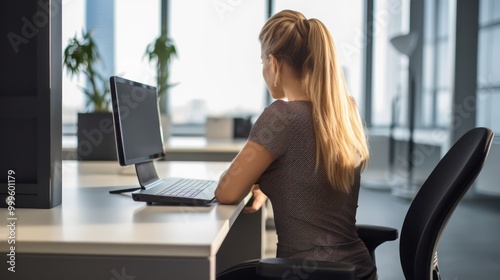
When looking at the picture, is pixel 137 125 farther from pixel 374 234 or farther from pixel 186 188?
pixel 374 234

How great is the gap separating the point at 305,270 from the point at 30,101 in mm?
649

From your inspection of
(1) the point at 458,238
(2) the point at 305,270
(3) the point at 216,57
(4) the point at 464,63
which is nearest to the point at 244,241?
(2) the point at 305,270

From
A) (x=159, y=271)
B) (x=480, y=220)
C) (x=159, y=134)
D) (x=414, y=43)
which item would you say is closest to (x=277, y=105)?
(x=159, y=271)

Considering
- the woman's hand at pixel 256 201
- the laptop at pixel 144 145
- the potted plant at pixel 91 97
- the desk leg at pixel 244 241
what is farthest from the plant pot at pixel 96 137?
the woman's hand at pixel 256 201

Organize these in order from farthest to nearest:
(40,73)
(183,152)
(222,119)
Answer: (222,119)
(183,152)
(40,73)

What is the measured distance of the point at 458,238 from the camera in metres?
A: 3.25

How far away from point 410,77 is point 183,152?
10.4ft

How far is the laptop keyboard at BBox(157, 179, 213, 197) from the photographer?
1207 millimetres

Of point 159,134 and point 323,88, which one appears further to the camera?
point 159,134

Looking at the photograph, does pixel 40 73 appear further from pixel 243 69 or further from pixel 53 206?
pixel 243 69

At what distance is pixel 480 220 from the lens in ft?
12.3

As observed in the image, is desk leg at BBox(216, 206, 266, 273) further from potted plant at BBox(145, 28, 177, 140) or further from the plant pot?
potted plant at BBox(145, 28, 177, 140)

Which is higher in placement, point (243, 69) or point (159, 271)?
point (243, 69)

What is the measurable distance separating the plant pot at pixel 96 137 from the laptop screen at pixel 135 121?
53cm
